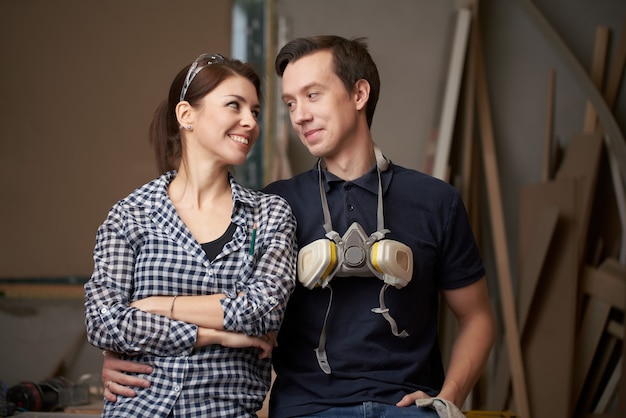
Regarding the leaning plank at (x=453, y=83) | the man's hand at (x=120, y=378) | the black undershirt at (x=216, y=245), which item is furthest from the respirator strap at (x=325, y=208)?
the leaning plank at (x=453, y=83)

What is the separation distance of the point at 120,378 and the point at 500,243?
300 centimetres

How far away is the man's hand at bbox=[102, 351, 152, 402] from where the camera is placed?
2.00 m

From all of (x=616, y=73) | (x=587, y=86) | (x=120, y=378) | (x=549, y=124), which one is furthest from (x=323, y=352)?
(x=616, y=73)

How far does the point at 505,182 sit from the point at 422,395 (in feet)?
9.85

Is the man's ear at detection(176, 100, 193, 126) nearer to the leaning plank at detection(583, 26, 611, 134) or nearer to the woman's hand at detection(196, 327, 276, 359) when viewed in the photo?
the woman's hand at detection(196, 327, 276, 359)

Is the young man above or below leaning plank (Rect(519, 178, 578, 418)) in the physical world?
above

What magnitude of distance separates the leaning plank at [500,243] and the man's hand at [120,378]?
2.84m

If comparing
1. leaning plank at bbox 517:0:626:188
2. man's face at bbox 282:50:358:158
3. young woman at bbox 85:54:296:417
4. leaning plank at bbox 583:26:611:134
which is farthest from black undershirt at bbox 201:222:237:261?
leaning plank at bbox 583:26:611:134

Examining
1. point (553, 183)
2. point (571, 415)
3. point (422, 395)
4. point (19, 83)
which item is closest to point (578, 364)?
point (571, 415)

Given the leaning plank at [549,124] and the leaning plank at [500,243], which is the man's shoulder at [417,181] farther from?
the leaning plank at [549,124]

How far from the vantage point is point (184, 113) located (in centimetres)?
225

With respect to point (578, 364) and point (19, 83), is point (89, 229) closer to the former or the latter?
point (19, 83)

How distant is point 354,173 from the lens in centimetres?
249

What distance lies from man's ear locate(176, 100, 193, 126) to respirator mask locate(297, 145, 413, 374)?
48 cm
